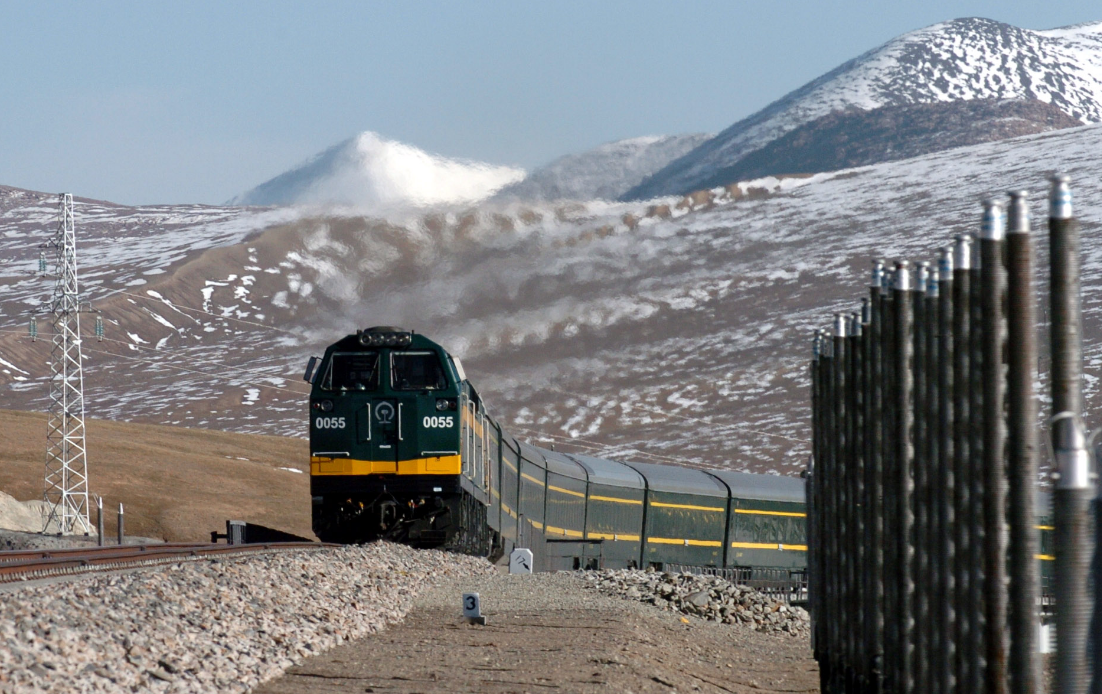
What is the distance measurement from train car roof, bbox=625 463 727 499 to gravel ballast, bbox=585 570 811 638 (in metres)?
14.3

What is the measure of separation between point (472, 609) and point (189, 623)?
459cm

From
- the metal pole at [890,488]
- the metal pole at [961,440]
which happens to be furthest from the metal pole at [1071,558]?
the metal pole at [890,488]

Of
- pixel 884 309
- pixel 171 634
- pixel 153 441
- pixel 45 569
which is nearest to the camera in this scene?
pixel 884 309

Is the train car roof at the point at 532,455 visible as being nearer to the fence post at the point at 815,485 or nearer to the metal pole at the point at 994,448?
the fence post at the point at 815,485

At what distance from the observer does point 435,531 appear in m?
27.0

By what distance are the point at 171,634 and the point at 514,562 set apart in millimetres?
16125

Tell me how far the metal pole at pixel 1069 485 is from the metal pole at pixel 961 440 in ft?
5.24

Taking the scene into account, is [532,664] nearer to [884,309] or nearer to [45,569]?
[884,309]

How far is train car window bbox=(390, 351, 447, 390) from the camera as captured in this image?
2709cm

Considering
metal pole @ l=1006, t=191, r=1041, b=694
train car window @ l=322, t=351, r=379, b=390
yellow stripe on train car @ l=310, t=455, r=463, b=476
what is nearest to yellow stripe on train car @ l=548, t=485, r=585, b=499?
yellow stripe on train car @ l=310, t=455, r=463, b=476

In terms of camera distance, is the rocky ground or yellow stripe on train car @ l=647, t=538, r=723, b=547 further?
yellow stripe on train car @ l=647, t=538, r=723, b=547

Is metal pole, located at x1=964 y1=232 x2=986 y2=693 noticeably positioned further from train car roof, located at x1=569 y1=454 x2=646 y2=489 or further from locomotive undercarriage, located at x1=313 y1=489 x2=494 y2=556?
train car roof, located at x1=569 y1=454 x2=646 y2=489

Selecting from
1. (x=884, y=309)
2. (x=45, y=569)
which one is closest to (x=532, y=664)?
(x=884, y=309)

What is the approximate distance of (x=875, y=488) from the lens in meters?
10.7
